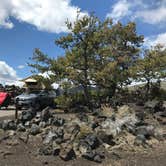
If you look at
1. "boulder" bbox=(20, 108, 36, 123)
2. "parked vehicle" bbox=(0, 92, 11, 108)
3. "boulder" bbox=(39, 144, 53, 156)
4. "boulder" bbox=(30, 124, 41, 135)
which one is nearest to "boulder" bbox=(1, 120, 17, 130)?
"boulder" bbox=(20, 108, 36, 123)

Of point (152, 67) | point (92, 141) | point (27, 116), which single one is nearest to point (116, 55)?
point (152, 67)

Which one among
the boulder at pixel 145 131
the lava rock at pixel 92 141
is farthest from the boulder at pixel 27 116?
the boulder at pixel 145 131

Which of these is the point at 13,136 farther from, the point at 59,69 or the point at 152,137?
the point at 59,69

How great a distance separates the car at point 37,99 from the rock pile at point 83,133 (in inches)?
413

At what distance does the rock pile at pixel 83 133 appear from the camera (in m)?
10.2

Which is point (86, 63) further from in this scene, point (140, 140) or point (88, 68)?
point (140, 140)

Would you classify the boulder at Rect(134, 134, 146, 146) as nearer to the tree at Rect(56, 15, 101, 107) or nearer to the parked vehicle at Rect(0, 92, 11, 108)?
the tree at Rect(56, 15, 101, 107)

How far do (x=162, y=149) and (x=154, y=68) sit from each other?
11516 mm

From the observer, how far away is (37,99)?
2556 centimetres

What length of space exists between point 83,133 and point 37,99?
47.9ft

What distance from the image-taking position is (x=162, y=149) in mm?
11359

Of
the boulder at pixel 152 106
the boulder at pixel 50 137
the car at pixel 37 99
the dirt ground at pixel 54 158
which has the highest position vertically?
the car at pixel 37 99

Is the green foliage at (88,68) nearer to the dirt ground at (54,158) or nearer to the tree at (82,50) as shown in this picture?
the tree at (82,50)

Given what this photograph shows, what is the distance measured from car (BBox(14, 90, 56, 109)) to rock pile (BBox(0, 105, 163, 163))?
1048cm
